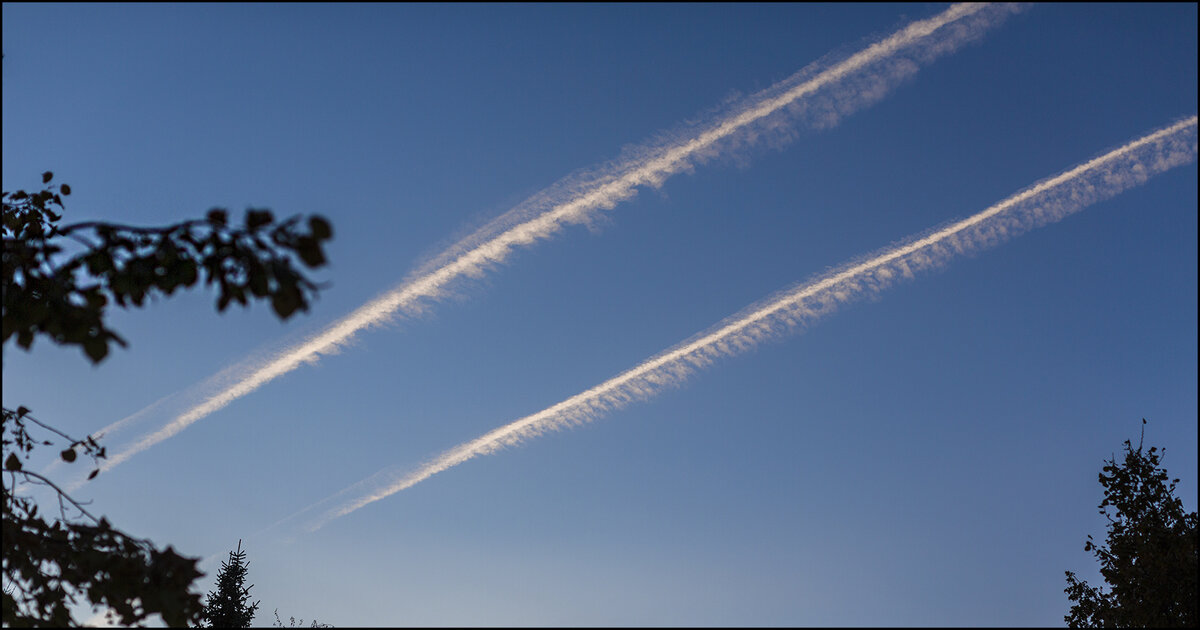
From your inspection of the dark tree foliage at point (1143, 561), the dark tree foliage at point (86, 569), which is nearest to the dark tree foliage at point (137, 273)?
the dark tree foliage at point (86, 569)

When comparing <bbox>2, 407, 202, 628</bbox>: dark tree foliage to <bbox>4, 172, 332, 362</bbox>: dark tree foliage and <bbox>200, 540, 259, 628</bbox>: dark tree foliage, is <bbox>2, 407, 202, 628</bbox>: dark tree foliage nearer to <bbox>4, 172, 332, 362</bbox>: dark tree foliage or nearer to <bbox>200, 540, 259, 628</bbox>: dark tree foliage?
<bbox>4, 172, 332, 362</bbox>: dark tree foliage

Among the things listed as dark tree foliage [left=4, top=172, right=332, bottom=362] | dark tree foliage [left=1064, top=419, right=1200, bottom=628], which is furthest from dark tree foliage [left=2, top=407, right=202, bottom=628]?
dark tree foliage [left=1064, top=419, right=1200, bottom=628]

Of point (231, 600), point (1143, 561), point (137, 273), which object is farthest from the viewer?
point (231, 600)

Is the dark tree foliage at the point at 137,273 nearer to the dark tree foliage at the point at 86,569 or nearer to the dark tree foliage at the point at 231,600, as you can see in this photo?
the dark tree foliage at the point at 86,569

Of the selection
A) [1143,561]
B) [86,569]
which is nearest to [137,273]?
[86,569]

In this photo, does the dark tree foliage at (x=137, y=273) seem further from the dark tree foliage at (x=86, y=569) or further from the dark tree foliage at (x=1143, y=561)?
the dark tree foliage at (x=1143, y=561)

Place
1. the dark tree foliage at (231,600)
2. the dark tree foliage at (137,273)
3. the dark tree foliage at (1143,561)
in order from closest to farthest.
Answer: the dark tree foliage at (137,273) → the dark tree foliage at (1143,561) → the dark tree foliage at (231,600)

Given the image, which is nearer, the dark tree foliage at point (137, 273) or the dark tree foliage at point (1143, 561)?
the dark tree foliage at point (137, 273)

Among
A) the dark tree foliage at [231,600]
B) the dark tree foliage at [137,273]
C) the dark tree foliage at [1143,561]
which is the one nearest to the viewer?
the dark tree foliage at [137,273]

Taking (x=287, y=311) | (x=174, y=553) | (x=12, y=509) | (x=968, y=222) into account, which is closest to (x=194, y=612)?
(x=174, y=553)

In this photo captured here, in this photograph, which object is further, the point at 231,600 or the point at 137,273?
the point at 231,600

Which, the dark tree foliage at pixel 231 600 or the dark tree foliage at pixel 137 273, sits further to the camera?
the dark tree foliage at pixel 231 600

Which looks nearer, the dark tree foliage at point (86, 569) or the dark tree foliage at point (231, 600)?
the dark tree foliage at point (86, 569)

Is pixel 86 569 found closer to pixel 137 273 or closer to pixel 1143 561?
pixel 137 273
